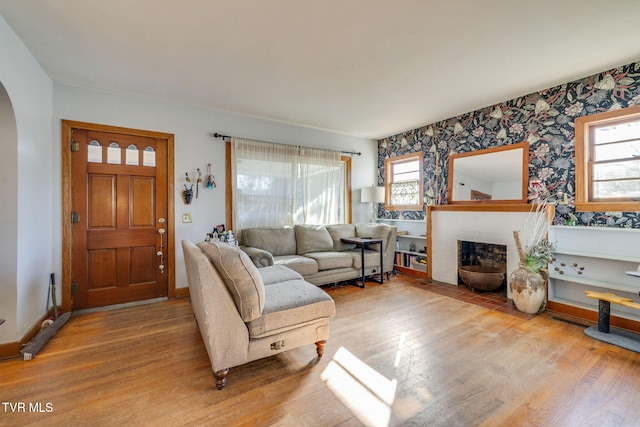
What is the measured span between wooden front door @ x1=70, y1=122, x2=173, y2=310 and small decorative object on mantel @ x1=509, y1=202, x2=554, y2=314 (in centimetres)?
420

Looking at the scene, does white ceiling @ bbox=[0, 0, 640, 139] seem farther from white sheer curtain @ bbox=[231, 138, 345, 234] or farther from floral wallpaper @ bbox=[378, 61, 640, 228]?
white sheer curtain @ bbox=[231, 138, 345, 234]

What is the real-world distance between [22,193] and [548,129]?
532 centimetres

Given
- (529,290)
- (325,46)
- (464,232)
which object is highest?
(325,46)

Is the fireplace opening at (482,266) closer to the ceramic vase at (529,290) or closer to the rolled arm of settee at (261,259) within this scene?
the ceramic vase at (529,290)

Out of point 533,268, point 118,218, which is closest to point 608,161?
point 533,268

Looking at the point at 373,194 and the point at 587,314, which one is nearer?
the point at 587,314

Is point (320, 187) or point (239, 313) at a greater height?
point (320, 187)

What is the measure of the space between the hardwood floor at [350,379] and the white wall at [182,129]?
1.34 meters

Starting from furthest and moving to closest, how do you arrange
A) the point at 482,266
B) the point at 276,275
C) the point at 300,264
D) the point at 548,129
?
1. the point at 482,266
2. the point at 300,264
3. the point at 548,129
4. the point at 276,275

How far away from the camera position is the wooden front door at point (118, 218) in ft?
9.97

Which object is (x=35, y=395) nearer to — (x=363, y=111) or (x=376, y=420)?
(x=376, y=420)

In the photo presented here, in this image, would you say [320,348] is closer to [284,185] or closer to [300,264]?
[300,264]

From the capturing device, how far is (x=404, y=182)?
505 centimetres

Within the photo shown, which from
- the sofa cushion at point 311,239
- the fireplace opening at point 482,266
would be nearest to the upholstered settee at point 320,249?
the sofa cushion at point 311,239
